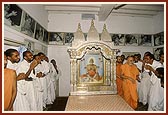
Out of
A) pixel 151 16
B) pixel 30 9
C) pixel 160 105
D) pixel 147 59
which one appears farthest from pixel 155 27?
pixel 30 9

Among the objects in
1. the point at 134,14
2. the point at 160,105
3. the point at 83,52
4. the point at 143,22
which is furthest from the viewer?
the point at 143,22

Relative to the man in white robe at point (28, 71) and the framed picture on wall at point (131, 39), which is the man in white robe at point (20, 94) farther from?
the framed picture on wall at point (131, 39)

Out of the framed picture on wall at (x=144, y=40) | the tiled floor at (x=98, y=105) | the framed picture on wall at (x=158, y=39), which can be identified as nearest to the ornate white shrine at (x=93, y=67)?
A: the tiled floor at (x=98, y=105)

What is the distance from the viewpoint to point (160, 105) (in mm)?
2836

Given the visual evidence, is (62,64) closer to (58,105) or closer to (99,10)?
(58,105)

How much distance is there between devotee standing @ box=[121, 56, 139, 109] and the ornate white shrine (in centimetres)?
31

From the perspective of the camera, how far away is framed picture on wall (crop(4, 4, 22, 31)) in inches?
78.3

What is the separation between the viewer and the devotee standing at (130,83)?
3148 mm

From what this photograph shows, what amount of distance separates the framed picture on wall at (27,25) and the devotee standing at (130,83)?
1689mm

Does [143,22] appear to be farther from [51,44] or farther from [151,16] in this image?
[51,44]

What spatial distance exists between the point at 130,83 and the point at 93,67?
75 centimetres

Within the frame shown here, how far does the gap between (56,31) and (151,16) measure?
2.58 metres

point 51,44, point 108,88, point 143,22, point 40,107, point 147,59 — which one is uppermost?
point 143,22

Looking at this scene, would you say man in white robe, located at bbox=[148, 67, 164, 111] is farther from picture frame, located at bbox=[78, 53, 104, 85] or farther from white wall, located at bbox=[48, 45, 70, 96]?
white wall, located at bbox=[48, 45, 70, 96]
